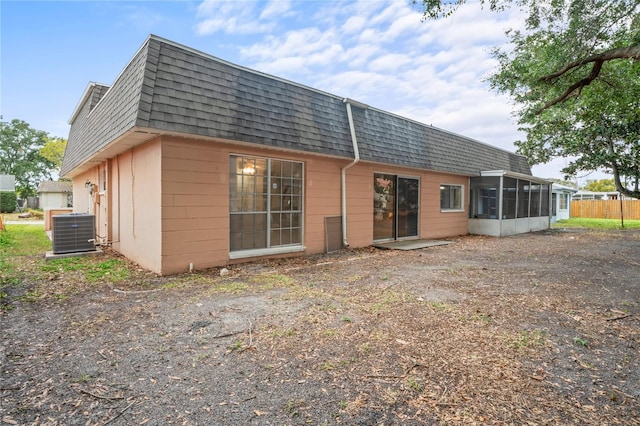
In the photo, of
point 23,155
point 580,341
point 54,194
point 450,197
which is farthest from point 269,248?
point 23,155

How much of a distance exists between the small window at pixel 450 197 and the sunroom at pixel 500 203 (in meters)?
0.76

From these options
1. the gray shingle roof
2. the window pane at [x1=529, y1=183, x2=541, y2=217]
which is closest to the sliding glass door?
the gray shingle roof

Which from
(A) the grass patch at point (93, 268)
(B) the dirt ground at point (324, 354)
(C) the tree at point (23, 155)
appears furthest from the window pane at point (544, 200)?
(C) the tree at point (23, 155)

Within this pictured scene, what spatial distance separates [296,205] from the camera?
7344 mm

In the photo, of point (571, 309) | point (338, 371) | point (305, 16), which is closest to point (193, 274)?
point (338, 371)

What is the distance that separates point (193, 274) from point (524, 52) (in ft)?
40.1

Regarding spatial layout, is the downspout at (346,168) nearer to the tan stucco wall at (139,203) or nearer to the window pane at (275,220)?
the window pane at (275,220)

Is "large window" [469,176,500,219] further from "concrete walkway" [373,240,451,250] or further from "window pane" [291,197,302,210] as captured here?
"window pane" [291,197,302,210]

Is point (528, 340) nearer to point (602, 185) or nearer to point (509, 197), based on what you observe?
point (509, 197)

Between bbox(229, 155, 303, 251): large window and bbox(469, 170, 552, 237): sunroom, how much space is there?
8618mm

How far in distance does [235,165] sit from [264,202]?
0.97 metres

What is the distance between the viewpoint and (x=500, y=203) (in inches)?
483

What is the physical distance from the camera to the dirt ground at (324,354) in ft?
6.38

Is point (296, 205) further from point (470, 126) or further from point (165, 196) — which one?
point (470, 126)
